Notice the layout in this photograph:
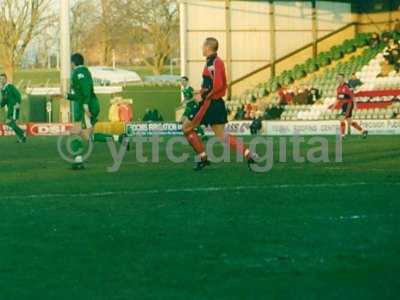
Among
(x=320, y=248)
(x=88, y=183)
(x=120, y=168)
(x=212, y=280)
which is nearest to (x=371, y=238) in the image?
(x=320, y=248)

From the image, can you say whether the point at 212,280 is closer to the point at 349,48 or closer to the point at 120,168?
the point at 120,168

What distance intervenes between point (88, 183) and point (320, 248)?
6604mm

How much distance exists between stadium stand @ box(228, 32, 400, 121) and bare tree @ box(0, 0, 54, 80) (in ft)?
71.4

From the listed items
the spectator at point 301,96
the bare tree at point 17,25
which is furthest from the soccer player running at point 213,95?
the bare tree at point 17,25

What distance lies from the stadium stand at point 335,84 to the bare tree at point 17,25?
21.8 m

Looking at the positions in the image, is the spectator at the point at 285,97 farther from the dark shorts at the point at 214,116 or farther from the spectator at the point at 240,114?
the dark shorts at the point at 214,116

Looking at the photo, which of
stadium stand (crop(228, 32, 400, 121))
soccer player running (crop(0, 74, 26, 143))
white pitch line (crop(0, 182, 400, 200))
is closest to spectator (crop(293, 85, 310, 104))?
stadium stand (crop(228, 32, 400, 121))

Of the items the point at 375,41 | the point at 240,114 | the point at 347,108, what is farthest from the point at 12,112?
the point at 375,41

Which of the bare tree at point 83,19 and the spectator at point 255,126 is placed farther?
the bare tree at point 83,19

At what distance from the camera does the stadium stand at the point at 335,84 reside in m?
40.0

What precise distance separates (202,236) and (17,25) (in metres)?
58.0

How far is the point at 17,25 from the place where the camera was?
214 feet

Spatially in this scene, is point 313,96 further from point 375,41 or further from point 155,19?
point 155,19

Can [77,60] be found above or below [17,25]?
below
